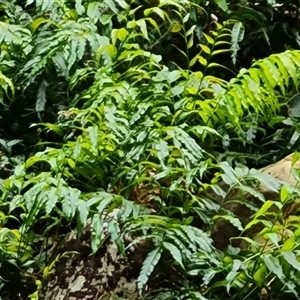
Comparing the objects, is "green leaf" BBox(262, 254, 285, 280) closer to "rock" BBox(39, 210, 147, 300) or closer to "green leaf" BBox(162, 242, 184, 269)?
"green leaf" BBox(162, 242, 184, 269)

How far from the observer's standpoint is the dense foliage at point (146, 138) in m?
1.73

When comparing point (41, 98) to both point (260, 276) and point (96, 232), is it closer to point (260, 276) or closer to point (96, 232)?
point (96, 232)

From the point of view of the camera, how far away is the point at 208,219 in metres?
1.87

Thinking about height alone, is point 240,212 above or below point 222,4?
below

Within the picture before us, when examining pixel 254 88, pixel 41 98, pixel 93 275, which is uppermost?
pixel 254 88

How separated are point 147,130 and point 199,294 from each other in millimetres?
586

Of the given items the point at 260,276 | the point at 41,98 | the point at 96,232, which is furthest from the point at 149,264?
the point at 41,98

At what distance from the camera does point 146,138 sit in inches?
77.1

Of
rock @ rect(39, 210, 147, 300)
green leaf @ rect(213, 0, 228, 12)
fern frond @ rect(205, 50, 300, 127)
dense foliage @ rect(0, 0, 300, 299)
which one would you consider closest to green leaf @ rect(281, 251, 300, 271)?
dense foliage @ rect(0, 0, 300, 299)

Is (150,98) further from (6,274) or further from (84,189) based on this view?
(6,274)

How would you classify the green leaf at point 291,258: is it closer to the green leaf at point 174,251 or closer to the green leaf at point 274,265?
the green leaf at point 274,265

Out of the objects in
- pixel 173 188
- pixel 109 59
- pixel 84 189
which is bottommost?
pixel 84 189

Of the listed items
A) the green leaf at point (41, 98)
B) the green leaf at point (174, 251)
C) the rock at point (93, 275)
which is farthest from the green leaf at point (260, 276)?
the green leaf at point (41, 98)

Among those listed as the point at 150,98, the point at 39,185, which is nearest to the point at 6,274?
the point at 39,185
